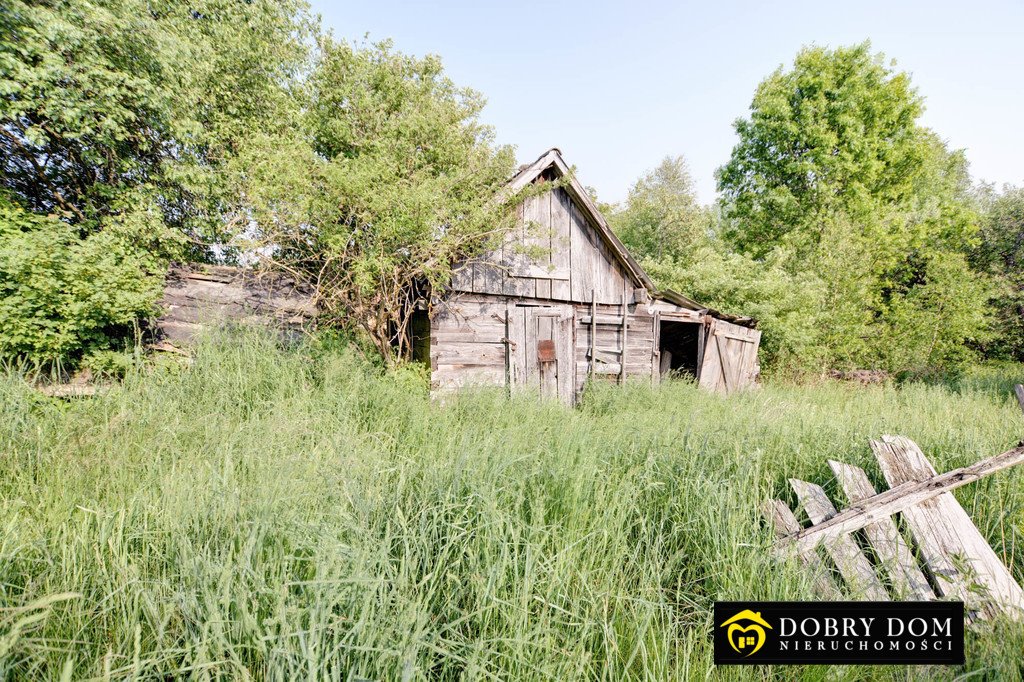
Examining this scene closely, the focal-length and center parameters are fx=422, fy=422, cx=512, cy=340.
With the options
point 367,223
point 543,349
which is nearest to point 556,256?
point 543,349

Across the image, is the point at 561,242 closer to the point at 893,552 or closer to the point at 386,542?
the point at 893,552

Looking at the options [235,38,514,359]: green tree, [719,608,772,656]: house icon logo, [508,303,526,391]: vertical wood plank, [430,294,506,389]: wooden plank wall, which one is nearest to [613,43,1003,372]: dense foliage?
[508,303,526,391]: vertical wood plank

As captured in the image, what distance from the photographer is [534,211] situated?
367 inches

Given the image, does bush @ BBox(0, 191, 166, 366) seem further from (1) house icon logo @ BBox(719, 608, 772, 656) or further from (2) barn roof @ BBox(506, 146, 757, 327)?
(1) house icon logo @ BBox(719, 608, 772, 656)

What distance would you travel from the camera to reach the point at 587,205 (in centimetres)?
967

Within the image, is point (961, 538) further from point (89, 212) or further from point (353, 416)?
point (89, 212)

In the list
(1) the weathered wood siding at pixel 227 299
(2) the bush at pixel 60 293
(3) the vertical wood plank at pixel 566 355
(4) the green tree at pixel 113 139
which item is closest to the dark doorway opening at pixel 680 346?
(3) the vertical wood plank at pixel 566 355

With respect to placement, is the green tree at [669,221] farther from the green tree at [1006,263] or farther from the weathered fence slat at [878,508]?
the weathered fence slat at [878,508]

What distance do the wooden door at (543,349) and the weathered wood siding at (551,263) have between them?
39cm

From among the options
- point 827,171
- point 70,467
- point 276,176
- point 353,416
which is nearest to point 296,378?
point 353,416

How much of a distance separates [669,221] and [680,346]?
14.7 meters

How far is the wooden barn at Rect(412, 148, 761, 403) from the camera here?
28.7 ft

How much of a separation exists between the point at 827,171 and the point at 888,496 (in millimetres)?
22329

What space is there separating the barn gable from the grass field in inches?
199
